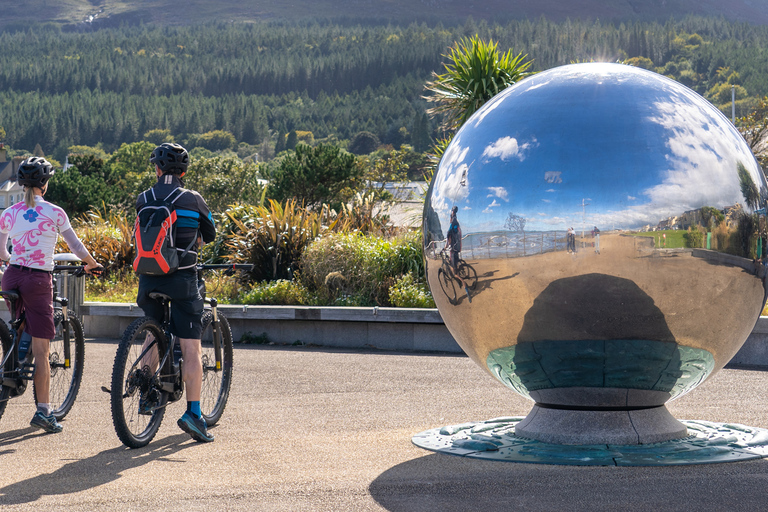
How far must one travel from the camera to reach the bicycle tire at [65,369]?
7074 millimetres

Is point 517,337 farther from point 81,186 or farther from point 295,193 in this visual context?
point 81,186

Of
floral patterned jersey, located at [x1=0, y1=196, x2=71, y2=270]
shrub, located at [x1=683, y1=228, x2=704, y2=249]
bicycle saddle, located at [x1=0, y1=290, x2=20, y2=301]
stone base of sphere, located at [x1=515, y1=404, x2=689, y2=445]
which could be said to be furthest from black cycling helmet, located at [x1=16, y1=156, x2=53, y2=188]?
shrub, located at [x1=683, y1=228, x2=704, y2=249]

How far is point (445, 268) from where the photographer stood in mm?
5648

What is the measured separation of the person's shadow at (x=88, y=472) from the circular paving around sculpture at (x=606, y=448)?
1766mm

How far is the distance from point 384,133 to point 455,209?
163077 mm

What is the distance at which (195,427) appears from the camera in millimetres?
5941

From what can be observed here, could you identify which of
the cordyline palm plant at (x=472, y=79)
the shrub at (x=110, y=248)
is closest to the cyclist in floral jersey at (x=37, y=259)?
the cordyline palm plant at (x=472, y=79)

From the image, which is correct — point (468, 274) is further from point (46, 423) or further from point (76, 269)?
point (46, 423)

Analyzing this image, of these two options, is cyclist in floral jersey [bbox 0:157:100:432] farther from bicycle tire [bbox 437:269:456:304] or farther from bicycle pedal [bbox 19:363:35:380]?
bicycle tire [bbox 437:269:456:304]

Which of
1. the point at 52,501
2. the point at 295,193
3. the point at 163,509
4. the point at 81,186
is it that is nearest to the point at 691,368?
the point at 163,509

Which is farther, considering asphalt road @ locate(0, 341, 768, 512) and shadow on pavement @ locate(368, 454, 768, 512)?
asphalt road @ locate(0, 341, 768, 512)

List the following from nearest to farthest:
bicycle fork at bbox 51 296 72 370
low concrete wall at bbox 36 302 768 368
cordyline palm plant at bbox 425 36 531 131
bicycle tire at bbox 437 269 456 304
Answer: bicycle tire at bbox 437 269 456 304 < bicycle fork at bbox 51 296 72 370 < low concrete wall at bbox 36 302 768 368 < cordyline palm plant at bbox 425 36 531 131

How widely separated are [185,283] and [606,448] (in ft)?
9.89

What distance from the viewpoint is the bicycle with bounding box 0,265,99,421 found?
647 centimetres
